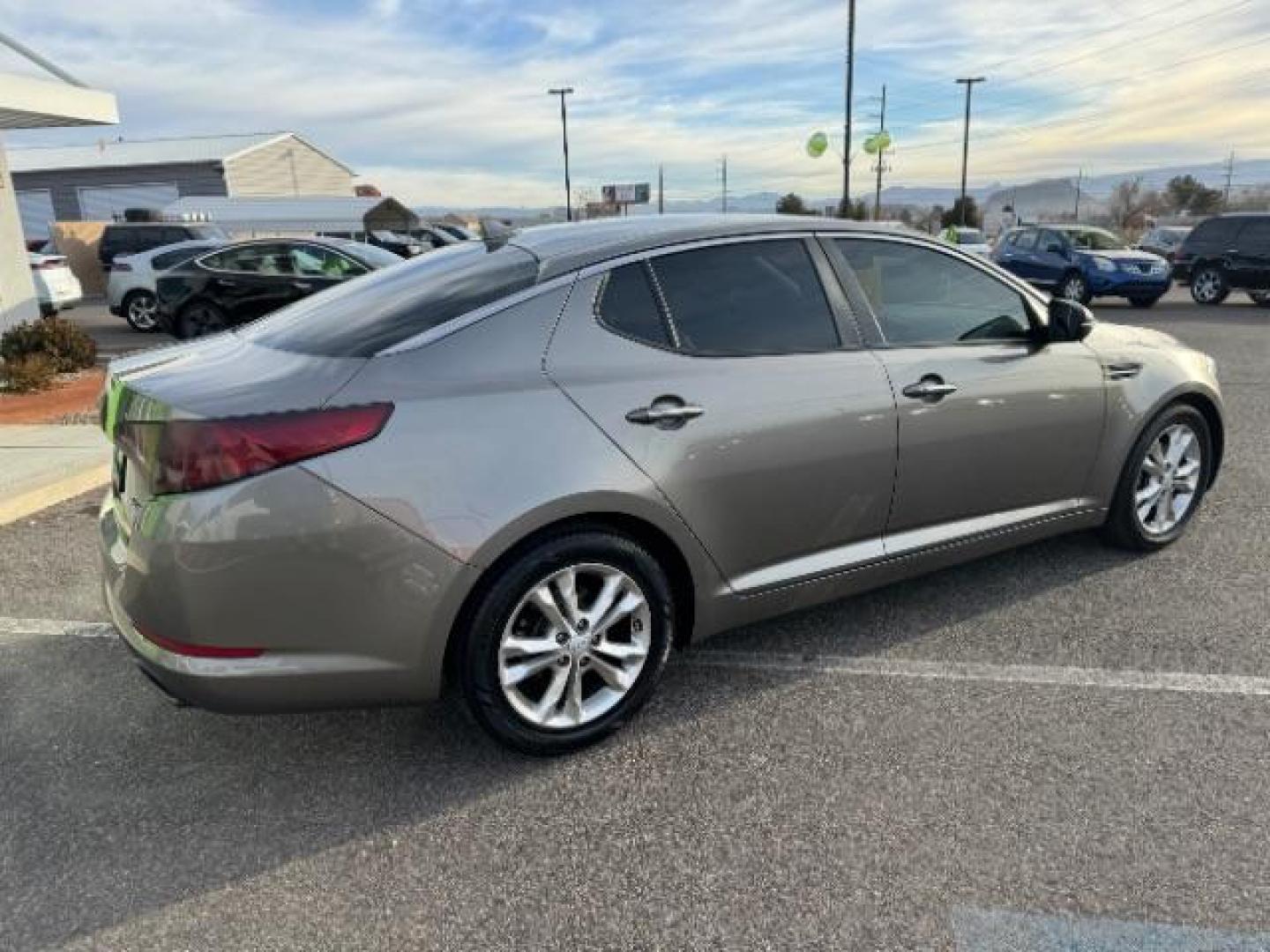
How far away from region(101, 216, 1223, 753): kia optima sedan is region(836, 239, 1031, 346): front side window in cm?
1

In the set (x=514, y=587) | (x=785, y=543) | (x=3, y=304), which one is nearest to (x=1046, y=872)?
(x=785, y=543)

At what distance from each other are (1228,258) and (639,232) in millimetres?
18890

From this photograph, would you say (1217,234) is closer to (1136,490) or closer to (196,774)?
(1136,490)

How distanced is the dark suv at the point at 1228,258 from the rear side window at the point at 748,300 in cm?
1803

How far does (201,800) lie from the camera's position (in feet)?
9.11

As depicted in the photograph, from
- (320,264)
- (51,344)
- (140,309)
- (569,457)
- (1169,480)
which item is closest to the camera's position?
(569,457)

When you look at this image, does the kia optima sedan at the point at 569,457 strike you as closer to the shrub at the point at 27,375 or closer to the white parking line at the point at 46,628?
the white parking line at the point at 46,628

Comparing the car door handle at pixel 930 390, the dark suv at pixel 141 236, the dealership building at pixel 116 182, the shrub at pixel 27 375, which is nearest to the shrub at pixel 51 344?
the shrub at pixel 27 375

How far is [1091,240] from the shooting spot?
18.6 m

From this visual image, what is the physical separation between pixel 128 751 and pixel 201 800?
1.42 ft

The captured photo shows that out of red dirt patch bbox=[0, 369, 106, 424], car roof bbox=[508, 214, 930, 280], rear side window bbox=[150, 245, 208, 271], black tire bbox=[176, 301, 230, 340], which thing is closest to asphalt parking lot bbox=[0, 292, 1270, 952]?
car roof bbox=[508, 214, 930, 280]

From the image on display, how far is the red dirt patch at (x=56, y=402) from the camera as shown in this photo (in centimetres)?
799

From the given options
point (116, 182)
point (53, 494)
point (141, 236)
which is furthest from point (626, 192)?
point (53, 494)

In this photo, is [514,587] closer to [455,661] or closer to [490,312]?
[455,661]
